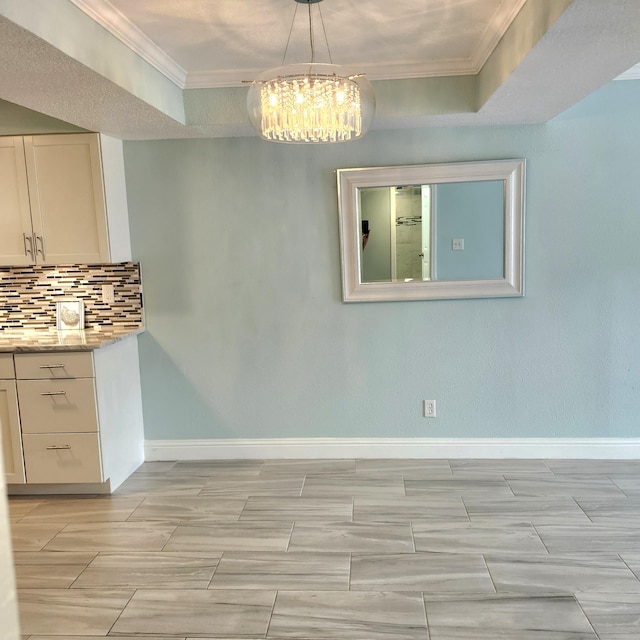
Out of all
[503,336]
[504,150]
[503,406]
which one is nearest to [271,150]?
[504,150]

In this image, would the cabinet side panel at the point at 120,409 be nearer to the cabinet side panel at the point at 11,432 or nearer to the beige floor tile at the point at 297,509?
the cabinet side panel at the point at 11,432

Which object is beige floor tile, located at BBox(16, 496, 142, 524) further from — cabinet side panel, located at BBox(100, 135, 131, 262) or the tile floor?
cabinet side panel, located at BBox(100, 135, 131, 262)

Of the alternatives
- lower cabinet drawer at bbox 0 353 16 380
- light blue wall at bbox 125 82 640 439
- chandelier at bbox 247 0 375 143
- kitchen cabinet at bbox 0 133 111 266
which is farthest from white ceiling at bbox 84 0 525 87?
lower cabinet drawer at bbox 0 353 16 380

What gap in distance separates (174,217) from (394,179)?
142 centimetres

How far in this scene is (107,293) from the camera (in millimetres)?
3863

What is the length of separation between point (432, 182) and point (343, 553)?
2.18m

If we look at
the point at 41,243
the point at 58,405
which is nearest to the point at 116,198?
the point at 41,243

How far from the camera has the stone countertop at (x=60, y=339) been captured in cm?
329

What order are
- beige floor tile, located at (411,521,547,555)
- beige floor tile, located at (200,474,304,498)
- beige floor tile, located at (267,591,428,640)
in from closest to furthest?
beige floor tile, located at (267,591,428,640), beige floor tile, located at (411,521,547,555), beige floor tile, located at (200,474,304,498)

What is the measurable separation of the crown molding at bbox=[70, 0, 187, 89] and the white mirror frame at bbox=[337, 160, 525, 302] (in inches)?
44.4

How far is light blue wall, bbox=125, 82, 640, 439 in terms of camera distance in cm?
356

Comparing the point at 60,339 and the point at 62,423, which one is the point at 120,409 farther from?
the point at 60,339

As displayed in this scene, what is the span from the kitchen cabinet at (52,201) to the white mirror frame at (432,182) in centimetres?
147

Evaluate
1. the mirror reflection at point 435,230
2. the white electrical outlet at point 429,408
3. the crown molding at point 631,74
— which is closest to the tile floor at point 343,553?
the white electrical outlet at point 429,408
